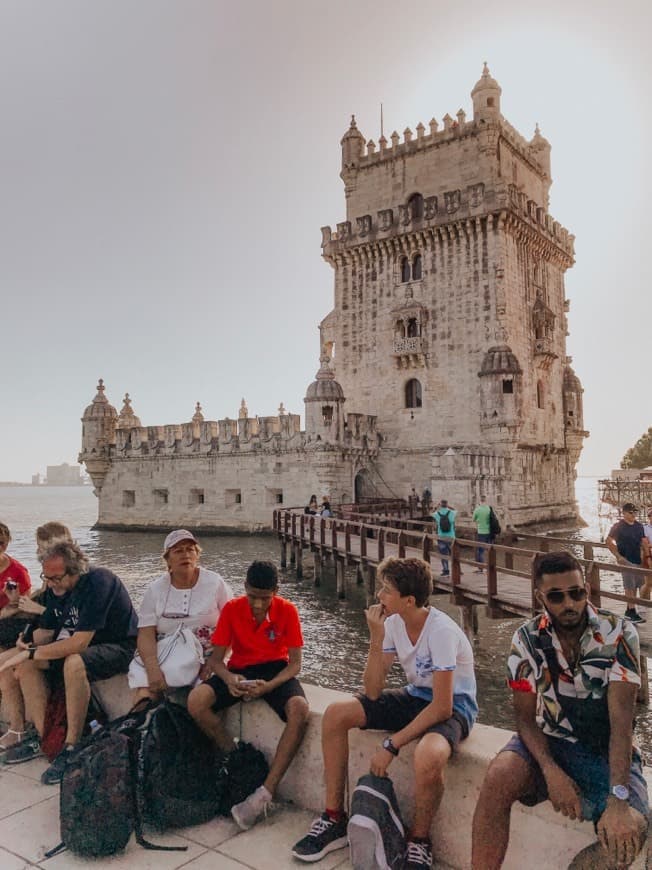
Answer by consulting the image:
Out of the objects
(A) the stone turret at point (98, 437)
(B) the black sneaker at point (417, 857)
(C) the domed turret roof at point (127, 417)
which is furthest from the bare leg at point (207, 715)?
(C) the domed turret roof at point (127, 417)

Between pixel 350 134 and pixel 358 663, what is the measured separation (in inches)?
1097

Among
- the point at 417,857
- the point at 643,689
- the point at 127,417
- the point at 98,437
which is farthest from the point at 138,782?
the point at 127,417

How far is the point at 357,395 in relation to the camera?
101 ft

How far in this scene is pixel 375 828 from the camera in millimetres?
3094

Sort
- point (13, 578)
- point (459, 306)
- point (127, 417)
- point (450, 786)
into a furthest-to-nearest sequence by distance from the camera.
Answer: point (127, 417) < point (459, 306) < point (13, 578) < point (450, 786)

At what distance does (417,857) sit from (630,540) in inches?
329

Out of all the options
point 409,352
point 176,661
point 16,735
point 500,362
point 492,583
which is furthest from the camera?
point 409,352

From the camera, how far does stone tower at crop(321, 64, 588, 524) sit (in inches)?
1057

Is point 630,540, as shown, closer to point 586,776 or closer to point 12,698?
point 586,776

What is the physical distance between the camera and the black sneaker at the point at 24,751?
14.5 ft

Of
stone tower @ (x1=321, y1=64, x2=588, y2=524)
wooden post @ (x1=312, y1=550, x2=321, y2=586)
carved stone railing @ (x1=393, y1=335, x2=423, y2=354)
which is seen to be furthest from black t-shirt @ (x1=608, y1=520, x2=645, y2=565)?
carved stone railing @ (x1=393, y1=335, x2=423, y2=354)

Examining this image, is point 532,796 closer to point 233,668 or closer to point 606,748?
point 606,748

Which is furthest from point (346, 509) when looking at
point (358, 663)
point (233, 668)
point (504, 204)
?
point (233, 668)

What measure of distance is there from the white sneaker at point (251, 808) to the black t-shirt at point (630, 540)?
8.15 metres
